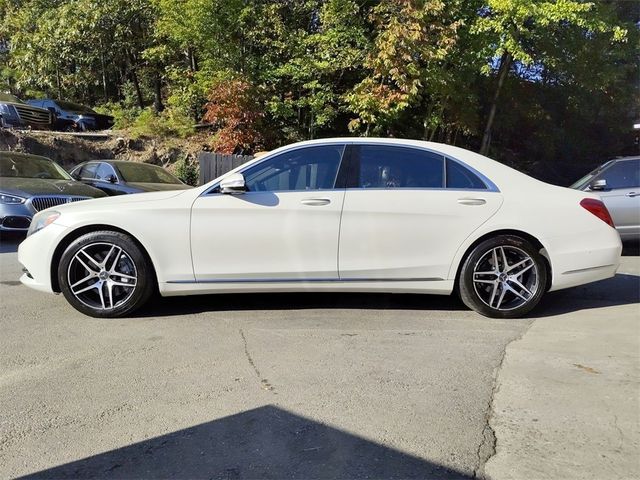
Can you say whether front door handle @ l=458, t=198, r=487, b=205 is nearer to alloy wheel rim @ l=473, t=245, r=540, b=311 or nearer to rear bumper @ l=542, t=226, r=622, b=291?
alloy wheel rim @ l=473, t=245, r=540, b=311

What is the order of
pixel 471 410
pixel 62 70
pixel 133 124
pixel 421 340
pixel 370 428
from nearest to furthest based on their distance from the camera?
pixel 370 428 → pixel 471 410 → pixel 421 340 → pixel 133 124 → pixel 62 70

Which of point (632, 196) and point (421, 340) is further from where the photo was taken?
point (632, 196)

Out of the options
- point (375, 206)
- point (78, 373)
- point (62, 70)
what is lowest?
point (78, 373)

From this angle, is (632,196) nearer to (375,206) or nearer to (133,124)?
(375,206)

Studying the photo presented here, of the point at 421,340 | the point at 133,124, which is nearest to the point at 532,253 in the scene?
the point at 421,340

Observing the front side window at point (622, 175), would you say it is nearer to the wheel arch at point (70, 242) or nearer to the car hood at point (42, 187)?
the wheel arch at point (70, 242)

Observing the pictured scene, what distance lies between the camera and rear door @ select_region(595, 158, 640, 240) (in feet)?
28.2

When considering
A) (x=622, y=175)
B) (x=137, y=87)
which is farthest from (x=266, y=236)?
(x=137, y=87)

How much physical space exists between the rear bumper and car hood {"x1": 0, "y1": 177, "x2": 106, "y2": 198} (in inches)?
290

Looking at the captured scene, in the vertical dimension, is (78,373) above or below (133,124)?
below

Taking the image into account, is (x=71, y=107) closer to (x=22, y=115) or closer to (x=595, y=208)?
(x=22, y=115)

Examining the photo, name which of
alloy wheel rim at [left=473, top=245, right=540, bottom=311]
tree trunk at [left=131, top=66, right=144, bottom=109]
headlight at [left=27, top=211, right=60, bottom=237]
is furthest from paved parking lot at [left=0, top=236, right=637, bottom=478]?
tree trunk at [left=131, top=66, right=144, bottom=109]

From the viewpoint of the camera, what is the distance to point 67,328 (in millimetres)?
4570

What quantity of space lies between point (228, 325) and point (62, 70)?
82.0 feet
